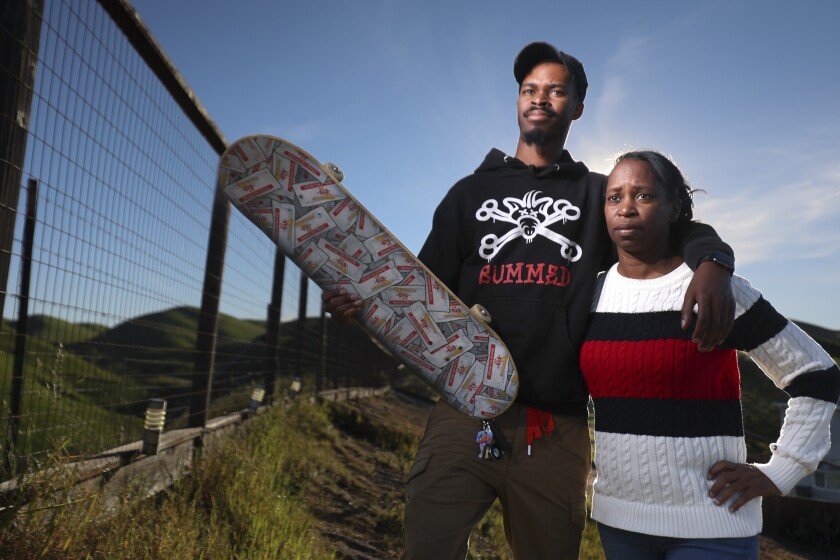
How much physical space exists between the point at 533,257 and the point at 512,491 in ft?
2.31

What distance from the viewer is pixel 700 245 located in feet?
5.63

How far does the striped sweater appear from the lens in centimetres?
163

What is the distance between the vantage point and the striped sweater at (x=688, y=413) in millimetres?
1627

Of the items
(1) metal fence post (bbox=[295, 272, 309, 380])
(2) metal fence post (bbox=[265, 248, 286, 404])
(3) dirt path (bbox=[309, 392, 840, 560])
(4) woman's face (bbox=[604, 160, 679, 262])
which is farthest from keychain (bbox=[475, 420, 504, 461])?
(1) metal fence post (bbox=[295, 272, 309, 380])

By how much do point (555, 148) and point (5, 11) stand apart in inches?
78.9

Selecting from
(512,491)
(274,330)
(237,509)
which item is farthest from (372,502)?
(512,491)

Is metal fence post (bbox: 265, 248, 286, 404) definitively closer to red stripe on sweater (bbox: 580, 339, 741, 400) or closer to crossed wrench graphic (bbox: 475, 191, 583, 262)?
crossed wrench graphic (bbox: 475, 191, 583, 262)

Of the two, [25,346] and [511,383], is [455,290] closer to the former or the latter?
[511,383]

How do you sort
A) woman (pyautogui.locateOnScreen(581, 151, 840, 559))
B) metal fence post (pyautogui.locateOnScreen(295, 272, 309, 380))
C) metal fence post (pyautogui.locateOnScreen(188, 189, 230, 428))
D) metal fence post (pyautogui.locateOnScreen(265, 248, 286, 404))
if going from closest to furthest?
woman (pyautogui.locateOnScreen(581, 151, 840, 559)) < metal fence post (pyautogui.locateOnScreen(188, 189, 230, 428)) < metal fence post (pyautogui.locateOnScreen(265, 248, 286, 404)) < metal fence post (pyautogui.locateOnScreen(295, 272, 309, 380))

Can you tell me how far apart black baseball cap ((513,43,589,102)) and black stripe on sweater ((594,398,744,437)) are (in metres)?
1.18

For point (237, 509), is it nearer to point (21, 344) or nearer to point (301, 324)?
point (21, 344)

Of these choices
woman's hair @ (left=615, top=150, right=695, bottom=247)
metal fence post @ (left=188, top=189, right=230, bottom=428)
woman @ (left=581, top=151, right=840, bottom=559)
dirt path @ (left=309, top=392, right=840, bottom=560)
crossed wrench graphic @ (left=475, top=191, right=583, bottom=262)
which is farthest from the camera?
metal fence post @ (left=188, top=189, right=230, bottom=428)

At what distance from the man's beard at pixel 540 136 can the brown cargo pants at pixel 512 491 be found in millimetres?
901

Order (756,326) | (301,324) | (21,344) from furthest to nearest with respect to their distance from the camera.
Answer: (301,324), (21,344), (756,326)
